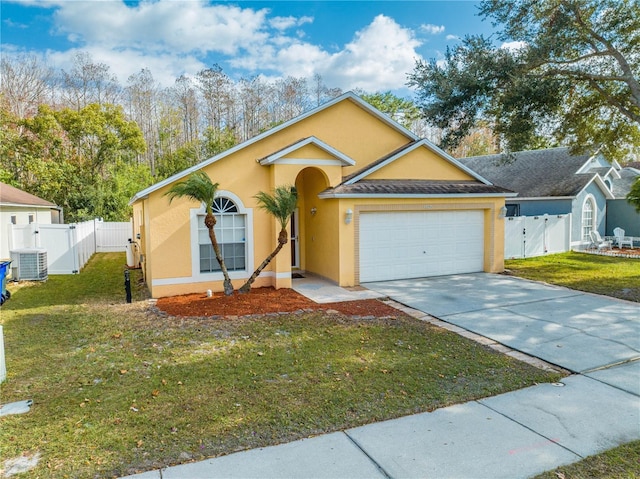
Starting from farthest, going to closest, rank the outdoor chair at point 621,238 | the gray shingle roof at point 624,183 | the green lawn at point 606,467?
the gray shingle roof at point 624,183 < the outdoor chair at point 621,238 < the green lawn at point 606,467

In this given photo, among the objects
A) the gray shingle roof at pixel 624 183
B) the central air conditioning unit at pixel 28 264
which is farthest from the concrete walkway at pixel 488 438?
the gray shingle roof at pixel 624 183

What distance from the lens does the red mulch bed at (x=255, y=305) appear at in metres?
9.48

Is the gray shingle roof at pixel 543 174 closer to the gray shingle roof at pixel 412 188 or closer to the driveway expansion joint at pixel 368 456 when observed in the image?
the gray shingle roof at pixel 412 188

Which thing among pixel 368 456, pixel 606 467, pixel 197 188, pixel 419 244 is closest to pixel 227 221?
pixel 197 188

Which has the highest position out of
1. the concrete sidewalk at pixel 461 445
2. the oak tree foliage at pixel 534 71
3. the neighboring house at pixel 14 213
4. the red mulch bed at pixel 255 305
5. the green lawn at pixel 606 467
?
the oak tree foliage at pixel 534 71

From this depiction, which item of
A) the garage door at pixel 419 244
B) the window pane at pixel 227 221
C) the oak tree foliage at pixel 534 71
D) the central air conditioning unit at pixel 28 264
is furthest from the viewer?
the central air conditioning unit at pixel 28 264

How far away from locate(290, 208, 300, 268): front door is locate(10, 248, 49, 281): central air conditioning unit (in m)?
8.68

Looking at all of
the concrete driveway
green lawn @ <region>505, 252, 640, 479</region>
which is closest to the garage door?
the concrete driveway

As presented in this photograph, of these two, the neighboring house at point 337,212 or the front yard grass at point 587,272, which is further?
the front yard grass at point 587,272

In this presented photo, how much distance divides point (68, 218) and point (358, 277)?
25.4 metres

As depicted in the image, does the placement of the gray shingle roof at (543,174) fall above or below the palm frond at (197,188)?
above

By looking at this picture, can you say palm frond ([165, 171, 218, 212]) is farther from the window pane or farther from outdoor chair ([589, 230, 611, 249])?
outdoor chair ([589, 230, 611, 249])

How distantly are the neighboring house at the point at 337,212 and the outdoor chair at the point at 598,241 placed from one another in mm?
10243

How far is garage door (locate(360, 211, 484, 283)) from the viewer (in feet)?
42.0
